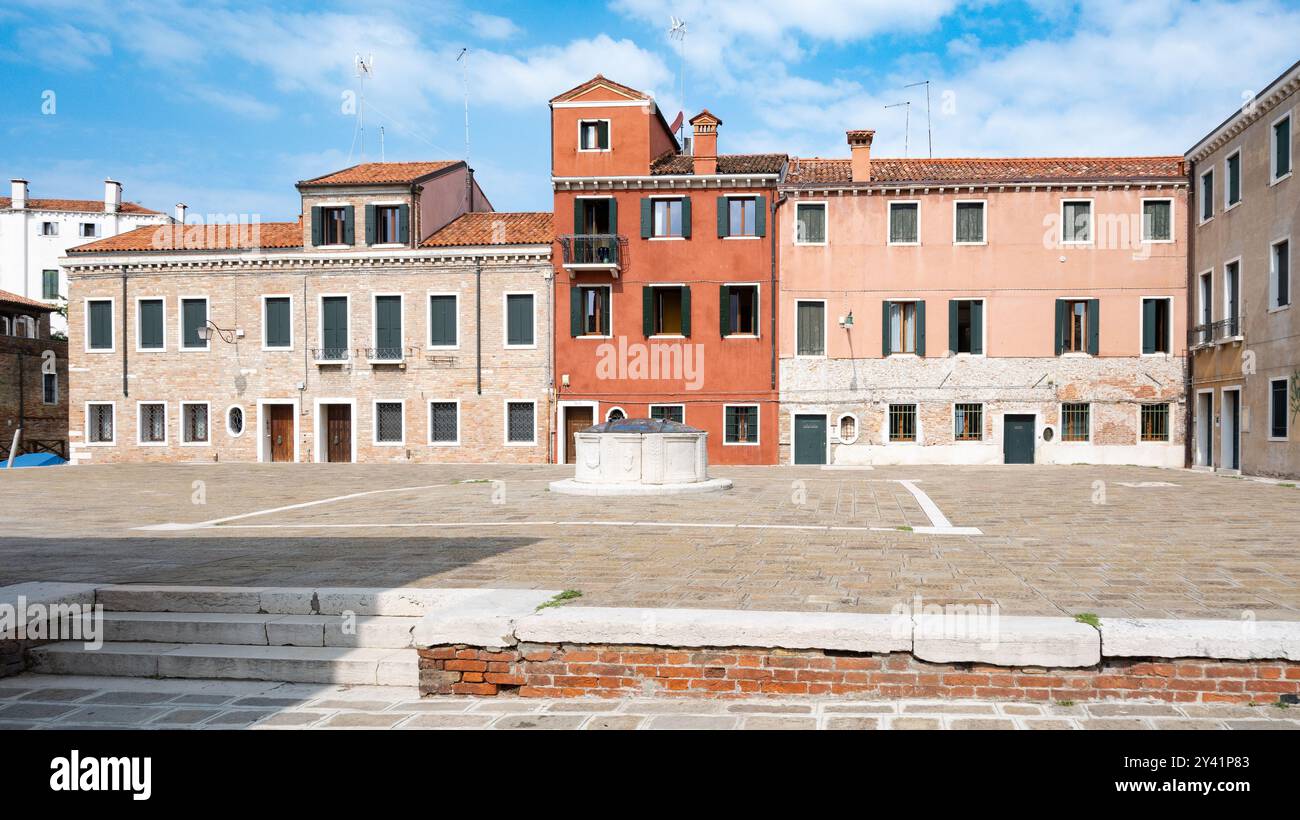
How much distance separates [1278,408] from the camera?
2180 cm

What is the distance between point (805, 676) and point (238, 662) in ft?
13.0

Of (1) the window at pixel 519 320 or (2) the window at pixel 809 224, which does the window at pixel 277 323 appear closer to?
(1) the window at pixel 519 320

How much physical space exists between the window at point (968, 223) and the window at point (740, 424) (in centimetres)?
872

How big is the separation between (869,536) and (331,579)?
6112 millimetres

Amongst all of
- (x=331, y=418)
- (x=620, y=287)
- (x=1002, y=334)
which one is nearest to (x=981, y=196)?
(x=1002, y=334)

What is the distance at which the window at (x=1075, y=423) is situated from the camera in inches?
1096

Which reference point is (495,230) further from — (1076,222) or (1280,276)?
(1280,276)

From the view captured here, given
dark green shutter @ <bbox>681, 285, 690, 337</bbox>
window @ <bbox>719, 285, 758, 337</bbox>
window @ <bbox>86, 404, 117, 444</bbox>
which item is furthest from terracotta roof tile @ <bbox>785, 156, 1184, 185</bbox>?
window @ <bbox>86, 404, 117, 444</bbox>

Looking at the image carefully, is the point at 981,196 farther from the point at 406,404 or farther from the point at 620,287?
the point at 406,404

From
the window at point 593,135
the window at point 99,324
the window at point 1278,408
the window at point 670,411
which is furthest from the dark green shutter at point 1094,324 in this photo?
the window at point 99,324

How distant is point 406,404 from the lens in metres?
30.6

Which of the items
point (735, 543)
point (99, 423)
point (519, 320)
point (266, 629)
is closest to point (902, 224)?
point (519, 320)

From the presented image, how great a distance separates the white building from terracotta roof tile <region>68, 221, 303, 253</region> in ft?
84.2

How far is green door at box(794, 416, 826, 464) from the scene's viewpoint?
28875 mm
